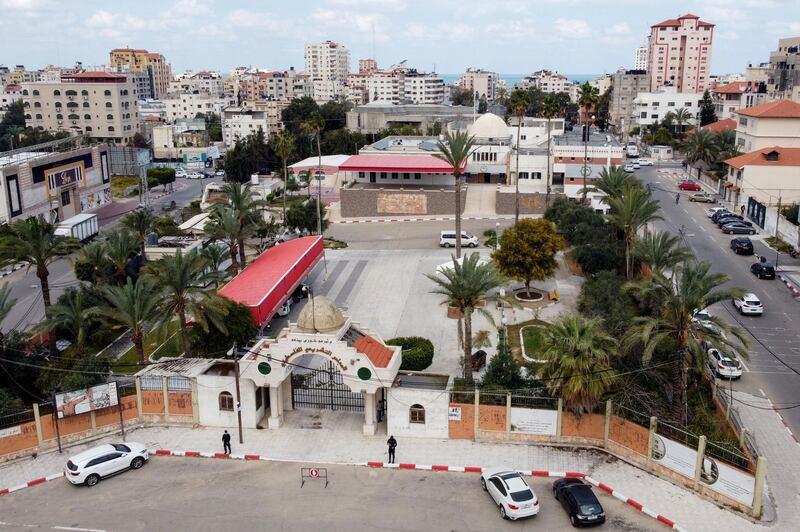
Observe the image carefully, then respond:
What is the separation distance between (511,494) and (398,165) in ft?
178

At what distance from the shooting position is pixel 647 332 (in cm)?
2631

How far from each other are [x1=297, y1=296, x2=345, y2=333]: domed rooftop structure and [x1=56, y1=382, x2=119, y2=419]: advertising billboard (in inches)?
308

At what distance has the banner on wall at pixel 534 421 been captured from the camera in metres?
27.9

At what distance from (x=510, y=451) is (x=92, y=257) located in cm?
2494

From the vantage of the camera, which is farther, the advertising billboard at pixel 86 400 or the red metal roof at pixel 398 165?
the red metal roof at pixel 398 165

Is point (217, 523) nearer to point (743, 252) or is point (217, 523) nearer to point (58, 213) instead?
point (743, 252)

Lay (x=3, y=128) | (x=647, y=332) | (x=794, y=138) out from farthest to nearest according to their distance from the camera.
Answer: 1. (x=3, y=128)
2. (x=794, y=138)
3. (x=647, y=332)

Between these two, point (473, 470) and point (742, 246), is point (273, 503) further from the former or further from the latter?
point (742, 246)

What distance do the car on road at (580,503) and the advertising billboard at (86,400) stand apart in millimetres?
17505

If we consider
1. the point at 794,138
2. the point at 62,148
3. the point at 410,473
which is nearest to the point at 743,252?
the point at 794,138

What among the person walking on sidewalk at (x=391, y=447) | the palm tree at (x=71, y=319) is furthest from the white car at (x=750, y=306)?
the palm tree at (x=71, y=319)

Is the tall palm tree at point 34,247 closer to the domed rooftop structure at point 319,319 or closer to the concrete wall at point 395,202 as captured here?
the domed rooftop structure at point 319,319

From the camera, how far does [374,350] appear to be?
29641 mm

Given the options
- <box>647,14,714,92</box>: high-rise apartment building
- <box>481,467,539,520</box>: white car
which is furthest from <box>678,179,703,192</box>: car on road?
<box>647,14,714,92</box>: high-rise apartment building
